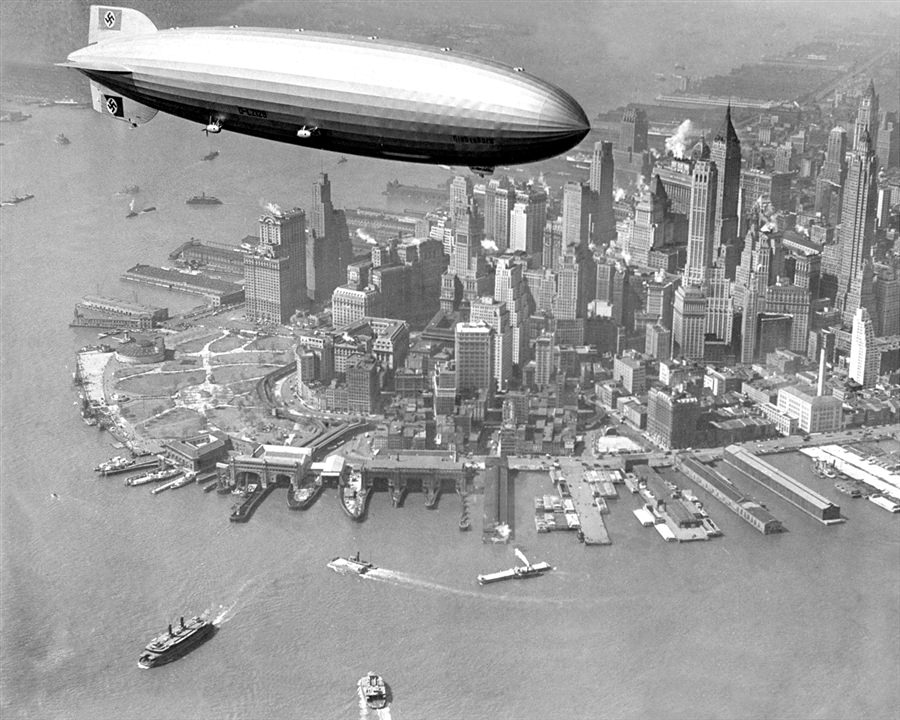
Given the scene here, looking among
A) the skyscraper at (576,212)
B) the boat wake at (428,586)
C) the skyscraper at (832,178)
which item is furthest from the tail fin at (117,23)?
the skyscraper at (832,178)

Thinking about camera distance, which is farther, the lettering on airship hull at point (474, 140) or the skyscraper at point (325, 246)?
the skyscraper at point (325, 246)

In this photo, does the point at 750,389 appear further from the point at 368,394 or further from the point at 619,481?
the point at 368,394

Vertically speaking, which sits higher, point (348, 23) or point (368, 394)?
point (348, 23)

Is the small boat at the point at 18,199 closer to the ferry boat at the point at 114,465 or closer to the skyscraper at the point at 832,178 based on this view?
the ferry boat at the point at 114,465

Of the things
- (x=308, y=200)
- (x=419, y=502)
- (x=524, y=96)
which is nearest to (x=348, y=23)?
(x=308, y=200)

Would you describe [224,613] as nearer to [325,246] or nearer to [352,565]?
[352,565]

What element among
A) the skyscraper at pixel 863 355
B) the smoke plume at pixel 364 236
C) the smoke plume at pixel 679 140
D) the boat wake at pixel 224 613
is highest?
the smoke plume at pixel 679 140
